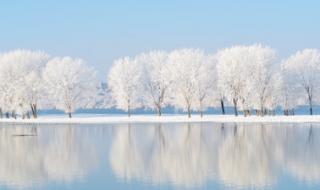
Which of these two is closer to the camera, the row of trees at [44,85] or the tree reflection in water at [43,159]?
the tree reflection in water at [43,159]

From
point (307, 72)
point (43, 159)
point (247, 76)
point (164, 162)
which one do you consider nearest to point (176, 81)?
point (247, 76)

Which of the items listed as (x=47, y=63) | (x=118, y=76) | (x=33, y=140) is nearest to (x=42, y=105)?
(x=47, y=63)

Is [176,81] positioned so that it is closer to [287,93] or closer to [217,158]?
[287,93]

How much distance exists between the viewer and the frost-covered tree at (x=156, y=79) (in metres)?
105

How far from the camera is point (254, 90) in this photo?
95125 millimetres

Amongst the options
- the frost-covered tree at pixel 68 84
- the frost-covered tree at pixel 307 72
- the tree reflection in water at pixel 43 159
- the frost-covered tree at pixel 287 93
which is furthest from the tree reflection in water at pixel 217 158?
the frost-covered tree at pixel 68 84

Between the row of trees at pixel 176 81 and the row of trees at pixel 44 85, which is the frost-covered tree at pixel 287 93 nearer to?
the row of trees at pixel 176 81

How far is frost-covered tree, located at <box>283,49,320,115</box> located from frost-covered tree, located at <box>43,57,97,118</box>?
37715 millimetres

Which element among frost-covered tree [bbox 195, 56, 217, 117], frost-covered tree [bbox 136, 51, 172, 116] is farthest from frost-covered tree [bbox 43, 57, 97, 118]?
frost-covered tree [bbox 195, 56, 217, 117]

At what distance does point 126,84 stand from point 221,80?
1907 cm

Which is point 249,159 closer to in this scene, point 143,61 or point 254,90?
point 254,90

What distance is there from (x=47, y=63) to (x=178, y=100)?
29.7 meters

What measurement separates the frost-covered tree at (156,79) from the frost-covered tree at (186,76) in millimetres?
1727

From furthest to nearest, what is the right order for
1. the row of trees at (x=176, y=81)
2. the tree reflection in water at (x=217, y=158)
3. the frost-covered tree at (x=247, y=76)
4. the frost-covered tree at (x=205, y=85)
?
the frost-covered tree at (x=205, y=85) < the row of trees at (x=176, y=81) < the frost-covered tree at (x=247, y=76) < the tree reflection in water at (x=217, y=158)
